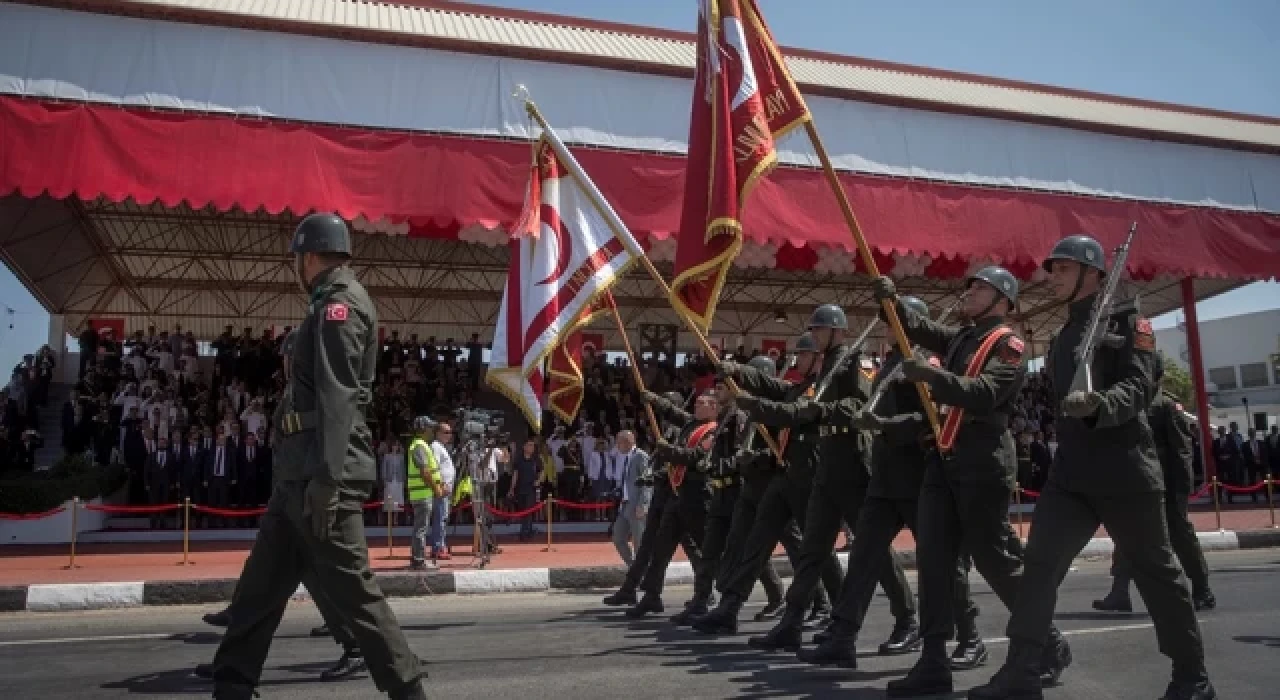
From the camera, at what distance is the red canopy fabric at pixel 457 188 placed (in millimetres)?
12703

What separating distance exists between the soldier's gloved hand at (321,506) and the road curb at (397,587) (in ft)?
20.5

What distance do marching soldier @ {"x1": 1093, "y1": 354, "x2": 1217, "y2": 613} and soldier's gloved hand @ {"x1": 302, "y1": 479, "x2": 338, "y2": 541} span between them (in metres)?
6.52

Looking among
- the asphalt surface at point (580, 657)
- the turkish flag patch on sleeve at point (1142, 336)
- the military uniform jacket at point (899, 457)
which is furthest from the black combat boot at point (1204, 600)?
the turkish flag patch on sleeve at point (1142, 336)

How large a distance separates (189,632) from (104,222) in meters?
14.8

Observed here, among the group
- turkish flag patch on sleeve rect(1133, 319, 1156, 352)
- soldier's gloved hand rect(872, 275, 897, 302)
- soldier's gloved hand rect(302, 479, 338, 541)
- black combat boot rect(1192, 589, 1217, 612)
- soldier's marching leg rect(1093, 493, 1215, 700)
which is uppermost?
soldier's gloved hand rect(872, 275, 897, 302)

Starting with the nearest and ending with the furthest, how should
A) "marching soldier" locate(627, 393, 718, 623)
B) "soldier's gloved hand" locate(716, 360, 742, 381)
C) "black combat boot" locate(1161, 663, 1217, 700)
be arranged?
"black combat boot" locate(1161, 663, 1217, 700) → "soldier's gloved hand" locate(716, 360, 742, 381) → "marching soldier" locate(627, 393, 718, 623)

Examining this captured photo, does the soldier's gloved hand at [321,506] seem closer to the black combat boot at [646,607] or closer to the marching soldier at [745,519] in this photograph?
the marching soldier at [745,519]

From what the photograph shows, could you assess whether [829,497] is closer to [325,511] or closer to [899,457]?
[899,457]

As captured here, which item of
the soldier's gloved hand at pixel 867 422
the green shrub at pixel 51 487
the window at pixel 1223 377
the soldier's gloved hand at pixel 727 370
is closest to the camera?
the soldier's gloved hand at pixel 867 422

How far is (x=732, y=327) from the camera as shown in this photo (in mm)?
30344

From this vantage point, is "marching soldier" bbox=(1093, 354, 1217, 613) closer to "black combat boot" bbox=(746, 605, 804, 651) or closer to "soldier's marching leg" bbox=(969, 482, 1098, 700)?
"black combat boot" bbox=(746, 605, 804, 651)

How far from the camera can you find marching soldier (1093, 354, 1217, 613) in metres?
7.96

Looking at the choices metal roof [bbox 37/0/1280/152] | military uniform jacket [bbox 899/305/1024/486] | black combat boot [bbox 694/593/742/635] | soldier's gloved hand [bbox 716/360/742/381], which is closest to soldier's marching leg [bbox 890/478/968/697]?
military uniform jacket [bbox 899/305/1024/486]

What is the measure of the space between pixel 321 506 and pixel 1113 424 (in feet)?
11.0
